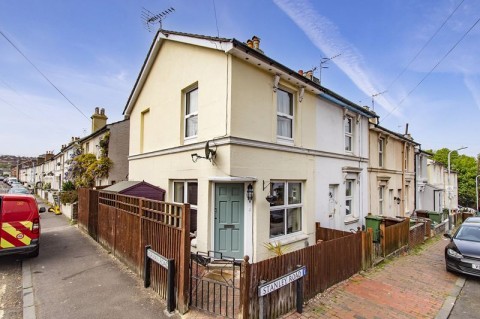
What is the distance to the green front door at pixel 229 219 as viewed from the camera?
23.1 ft

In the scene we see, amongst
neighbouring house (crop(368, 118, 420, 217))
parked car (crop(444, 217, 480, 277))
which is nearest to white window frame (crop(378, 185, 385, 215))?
neighbouring house (crop(368, 118, 420, 217))

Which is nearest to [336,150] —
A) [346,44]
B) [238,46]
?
[346,44]

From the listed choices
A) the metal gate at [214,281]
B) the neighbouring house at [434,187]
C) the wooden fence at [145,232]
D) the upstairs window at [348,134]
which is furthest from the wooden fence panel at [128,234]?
the neighbouring house at [434,187]

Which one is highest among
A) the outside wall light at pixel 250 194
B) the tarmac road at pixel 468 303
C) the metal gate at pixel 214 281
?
the outside wall light at pixel 250 194

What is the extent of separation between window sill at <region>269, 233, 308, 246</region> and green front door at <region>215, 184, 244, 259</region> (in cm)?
112

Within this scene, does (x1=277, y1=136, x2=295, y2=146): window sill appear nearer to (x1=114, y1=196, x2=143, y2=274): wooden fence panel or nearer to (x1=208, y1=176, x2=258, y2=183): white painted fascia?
(x1=208, y1=176, x2=258, y2=183): white painted fascia

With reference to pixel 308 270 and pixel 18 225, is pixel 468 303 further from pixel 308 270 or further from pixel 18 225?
pixel 18 225

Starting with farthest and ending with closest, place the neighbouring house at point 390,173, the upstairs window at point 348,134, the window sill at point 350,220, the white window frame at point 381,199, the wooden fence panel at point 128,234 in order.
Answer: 1. the white window frame at point 381,199
2. the neighbouring house at point 390,173
3. the upstairs window at point 348,134
4. the window sill at point 350,220
5. the wooden fence panel at point 128,234

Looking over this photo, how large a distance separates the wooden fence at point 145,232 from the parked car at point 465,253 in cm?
768

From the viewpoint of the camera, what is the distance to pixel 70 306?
4938 mm

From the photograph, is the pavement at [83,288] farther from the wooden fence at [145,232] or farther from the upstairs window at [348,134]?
the upstairs window at [348,134]

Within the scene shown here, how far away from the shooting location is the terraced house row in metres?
6.90

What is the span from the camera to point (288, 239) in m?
8.09

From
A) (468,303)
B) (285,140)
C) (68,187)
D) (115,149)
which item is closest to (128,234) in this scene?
(285,140)
